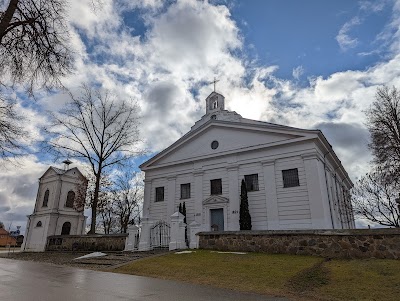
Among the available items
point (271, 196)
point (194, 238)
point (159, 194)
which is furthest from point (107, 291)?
point (159, 194)

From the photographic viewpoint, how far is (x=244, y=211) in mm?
19375

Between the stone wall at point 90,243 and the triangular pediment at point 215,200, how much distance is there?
6333 millimetres

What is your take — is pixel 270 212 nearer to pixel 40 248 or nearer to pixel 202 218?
pixel 202 218

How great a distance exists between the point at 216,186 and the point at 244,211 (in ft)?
11.3

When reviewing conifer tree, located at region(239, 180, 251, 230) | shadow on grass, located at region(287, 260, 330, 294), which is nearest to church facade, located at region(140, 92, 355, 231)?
conifer tree, located at region(239, 180, 251, 230)

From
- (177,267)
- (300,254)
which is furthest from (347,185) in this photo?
(177,267)

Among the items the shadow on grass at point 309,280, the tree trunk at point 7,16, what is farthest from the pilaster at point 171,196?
the tree trunk at point 7,16

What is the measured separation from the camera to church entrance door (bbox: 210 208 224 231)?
69.0 ft

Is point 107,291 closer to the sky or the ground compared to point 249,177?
closer to the ground

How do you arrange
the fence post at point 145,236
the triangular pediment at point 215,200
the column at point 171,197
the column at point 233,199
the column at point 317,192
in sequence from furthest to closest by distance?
the column at point 171,197, the triangular pediment at point 215,200, the column at point 233,199, the fence post at point 145,236, the column at point 317,192

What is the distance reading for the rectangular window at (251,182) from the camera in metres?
20.4

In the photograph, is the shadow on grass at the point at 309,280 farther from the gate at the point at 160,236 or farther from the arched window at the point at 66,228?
the arched window at the point at 66,228

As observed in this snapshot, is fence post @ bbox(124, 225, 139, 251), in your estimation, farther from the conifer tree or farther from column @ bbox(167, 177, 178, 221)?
the conifer tree

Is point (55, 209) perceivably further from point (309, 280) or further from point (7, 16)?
point (309, 280)
